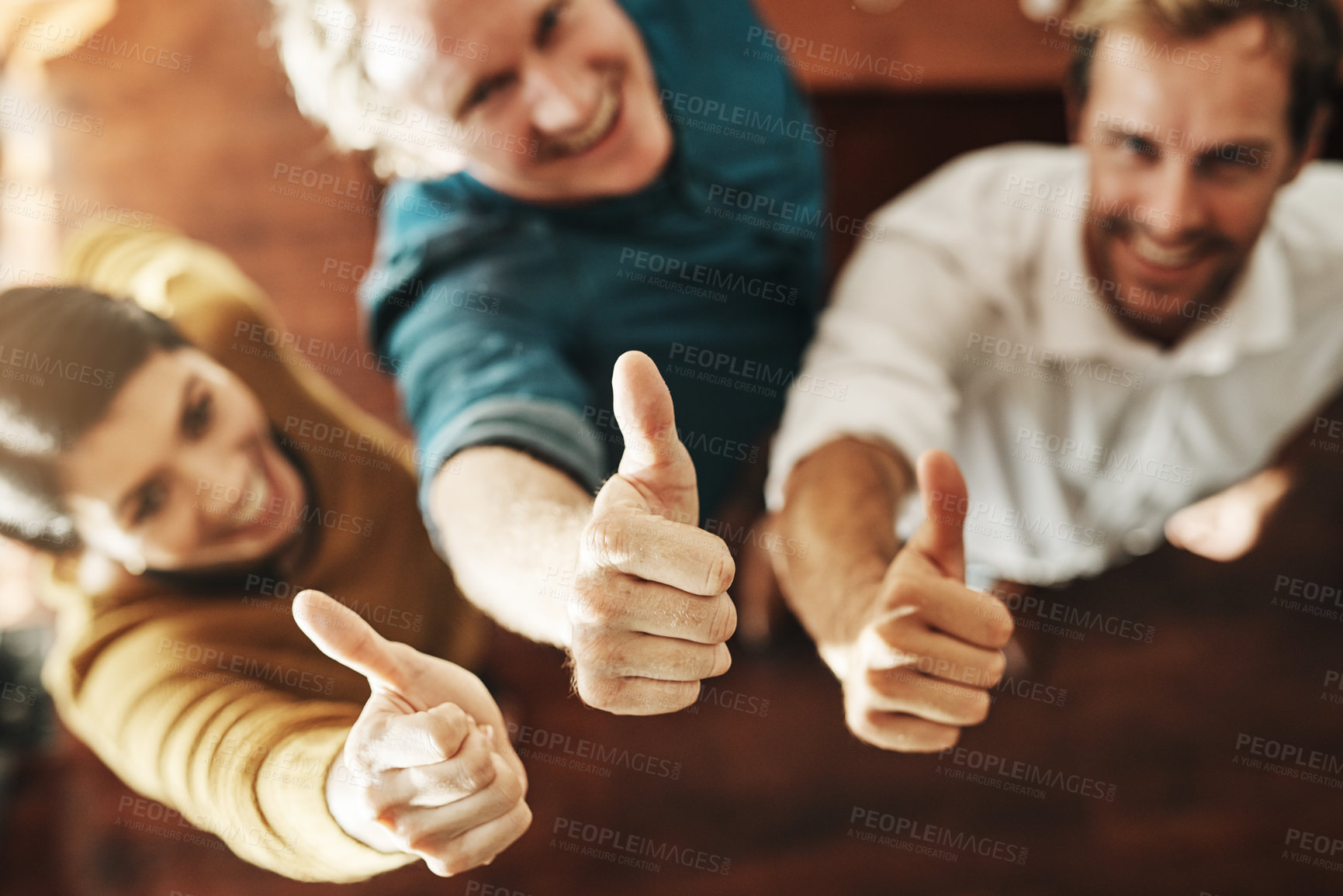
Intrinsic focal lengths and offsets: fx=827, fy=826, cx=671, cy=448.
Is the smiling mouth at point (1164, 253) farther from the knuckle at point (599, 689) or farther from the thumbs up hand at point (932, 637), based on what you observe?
the knuckle at point (599, 689)

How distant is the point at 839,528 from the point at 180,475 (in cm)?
42

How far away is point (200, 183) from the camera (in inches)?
25.5

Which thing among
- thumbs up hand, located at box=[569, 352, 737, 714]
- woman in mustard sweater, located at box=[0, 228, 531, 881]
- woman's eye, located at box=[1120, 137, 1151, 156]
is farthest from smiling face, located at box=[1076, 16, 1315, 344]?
woman in mustard sweater, located at box=[0, 228, 531, 881]

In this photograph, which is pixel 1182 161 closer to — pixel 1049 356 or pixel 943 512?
pixel 1049 356

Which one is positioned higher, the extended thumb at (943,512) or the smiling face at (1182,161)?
the smiling face at (1182,161)

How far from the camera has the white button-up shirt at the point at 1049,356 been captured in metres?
0.66

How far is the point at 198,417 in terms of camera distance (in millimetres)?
515

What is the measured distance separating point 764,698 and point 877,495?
0.31 m

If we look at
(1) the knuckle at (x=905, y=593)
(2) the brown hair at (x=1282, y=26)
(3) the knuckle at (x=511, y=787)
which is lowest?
(3) the knuckle at (x=511, y=787)

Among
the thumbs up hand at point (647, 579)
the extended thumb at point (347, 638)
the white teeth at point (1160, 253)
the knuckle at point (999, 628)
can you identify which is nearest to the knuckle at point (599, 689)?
the thumbs up hand at point (647, 579)

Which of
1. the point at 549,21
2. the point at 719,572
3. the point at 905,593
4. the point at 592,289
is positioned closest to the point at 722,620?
the point at 719,572

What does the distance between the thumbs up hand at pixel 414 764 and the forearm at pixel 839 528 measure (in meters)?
0.23

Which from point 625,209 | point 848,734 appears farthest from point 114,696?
point 848,734

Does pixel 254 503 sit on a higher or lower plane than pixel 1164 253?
lower
